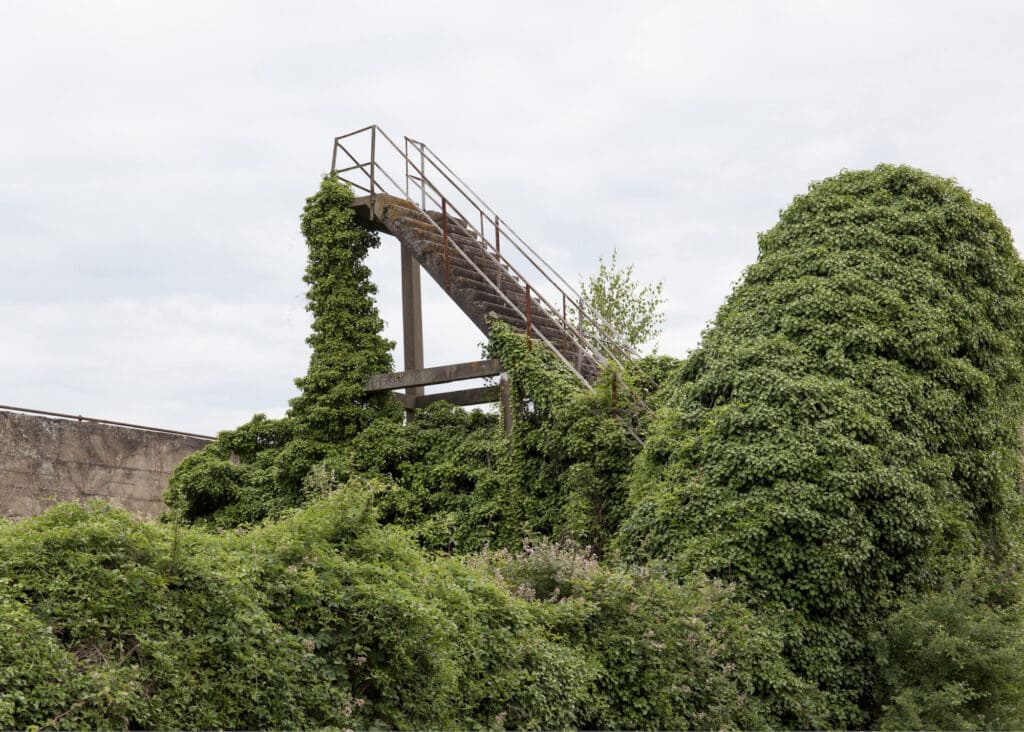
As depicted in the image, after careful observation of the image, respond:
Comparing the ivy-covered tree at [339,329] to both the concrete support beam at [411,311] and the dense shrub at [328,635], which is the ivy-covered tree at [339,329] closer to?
the concrete support beam at [411,311]

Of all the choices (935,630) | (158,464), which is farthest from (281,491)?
(935,630)

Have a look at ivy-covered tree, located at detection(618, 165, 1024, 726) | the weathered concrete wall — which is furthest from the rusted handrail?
ivy-covered tree, located at detection(618, 165, 1024, 726)

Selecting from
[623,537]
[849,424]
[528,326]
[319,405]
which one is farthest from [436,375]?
[849,424]

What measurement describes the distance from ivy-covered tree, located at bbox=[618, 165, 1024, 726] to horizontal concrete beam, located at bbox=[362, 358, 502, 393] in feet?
10.4

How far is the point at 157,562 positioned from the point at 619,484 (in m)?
9.41

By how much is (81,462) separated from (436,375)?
296 inches

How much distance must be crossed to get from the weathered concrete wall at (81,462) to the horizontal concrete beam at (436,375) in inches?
174

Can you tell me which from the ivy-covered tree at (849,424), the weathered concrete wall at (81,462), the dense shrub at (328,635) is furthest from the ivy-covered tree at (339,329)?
the dense shrub at (328,635)

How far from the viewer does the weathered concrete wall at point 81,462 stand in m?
19.8

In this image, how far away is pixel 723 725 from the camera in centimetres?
1138

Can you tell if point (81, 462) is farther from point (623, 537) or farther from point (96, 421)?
point (623, 537)

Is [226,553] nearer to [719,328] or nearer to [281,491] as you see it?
[719,328]

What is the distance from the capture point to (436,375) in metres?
18.0

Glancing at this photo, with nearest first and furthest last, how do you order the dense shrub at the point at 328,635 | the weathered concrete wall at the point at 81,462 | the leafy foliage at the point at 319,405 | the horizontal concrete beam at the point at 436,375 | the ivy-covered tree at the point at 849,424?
1. the dense shrub at the point at 328,635
2. the ivy-covered tree at the point at 849,424
3. the horizontal concrete beam at the point at 436,375
4. the leafy foliage at the point at 319,405
5. the weathered concrete wall at the point at 81,462
